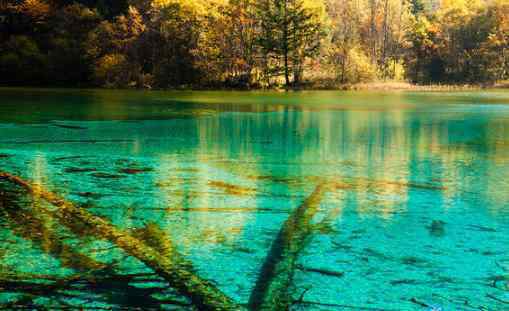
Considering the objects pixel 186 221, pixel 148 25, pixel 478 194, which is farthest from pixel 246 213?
pixel 148 25

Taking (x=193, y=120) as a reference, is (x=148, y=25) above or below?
above

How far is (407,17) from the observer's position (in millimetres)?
74000

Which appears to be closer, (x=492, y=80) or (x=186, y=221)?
(x=186, y=221)

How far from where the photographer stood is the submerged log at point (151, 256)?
11.5 feet

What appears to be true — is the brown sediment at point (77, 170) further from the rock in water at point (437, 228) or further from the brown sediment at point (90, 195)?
the rock in water at point (437, 228)

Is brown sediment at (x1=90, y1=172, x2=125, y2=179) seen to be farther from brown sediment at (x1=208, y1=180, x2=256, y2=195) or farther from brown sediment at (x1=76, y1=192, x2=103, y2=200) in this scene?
brown sediment at (x1=208, y1=180, x2=256, y2=195)

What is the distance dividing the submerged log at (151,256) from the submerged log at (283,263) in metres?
0.19

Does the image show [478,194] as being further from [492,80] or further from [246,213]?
[492,80]

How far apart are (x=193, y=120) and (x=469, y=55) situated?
174ft

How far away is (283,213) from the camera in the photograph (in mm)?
5812

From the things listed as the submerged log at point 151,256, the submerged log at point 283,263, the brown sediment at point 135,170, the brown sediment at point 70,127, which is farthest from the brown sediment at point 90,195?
the brown sediment at point 70,127

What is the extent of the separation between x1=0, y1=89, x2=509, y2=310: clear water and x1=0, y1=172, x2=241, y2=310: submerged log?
0.09 m

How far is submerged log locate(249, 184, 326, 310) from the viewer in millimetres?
3480

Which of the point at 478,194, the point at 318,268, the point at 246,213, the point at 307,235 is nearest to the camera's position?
the point at 318,268
